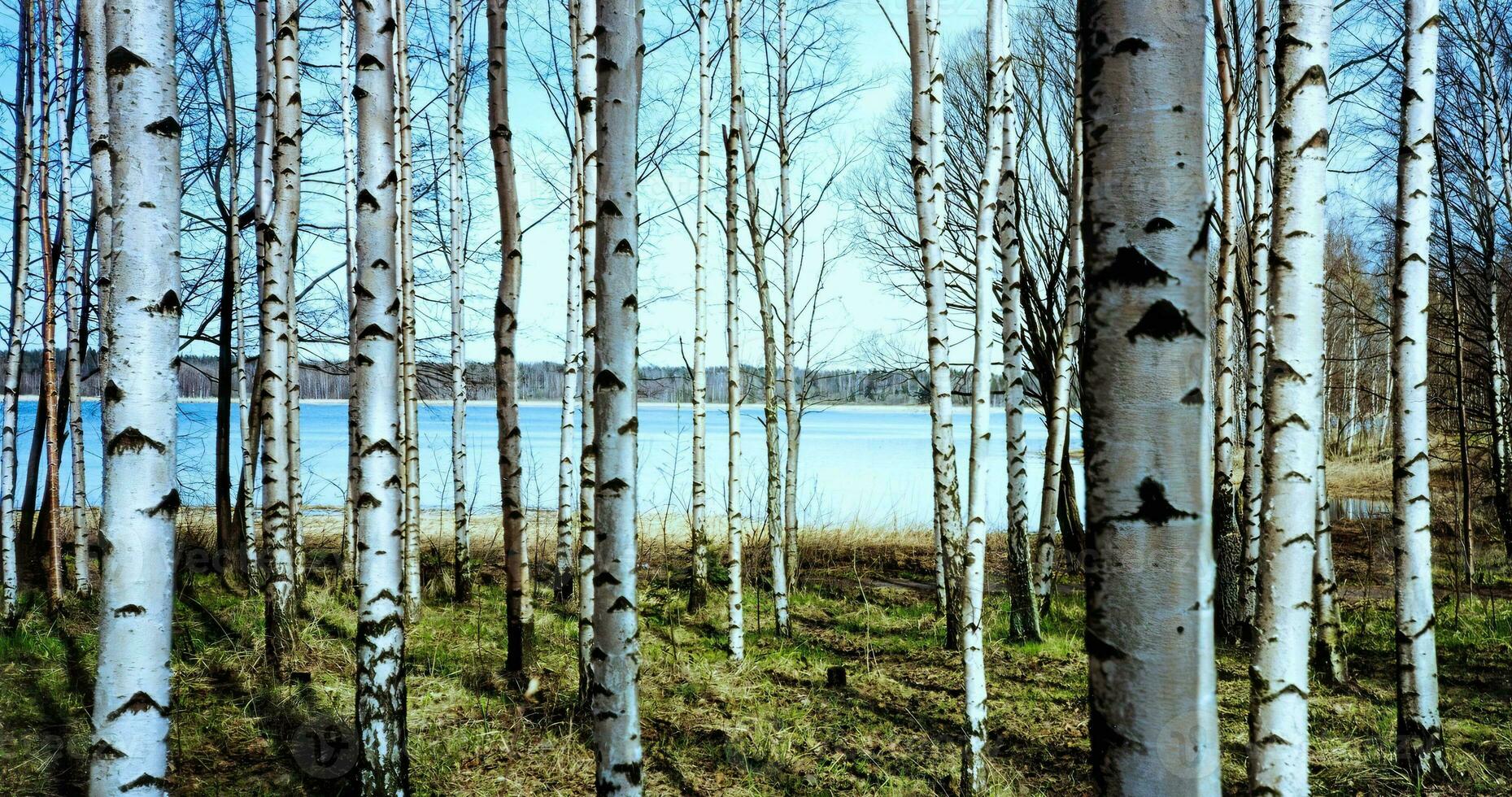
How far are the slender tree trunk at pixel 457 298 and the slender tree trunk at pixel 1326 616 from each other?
6007 mm

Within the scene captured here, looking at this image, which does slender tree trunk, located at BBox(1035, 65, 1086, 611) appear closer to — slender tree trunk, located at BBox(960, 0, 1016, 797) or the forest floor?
the forest floor

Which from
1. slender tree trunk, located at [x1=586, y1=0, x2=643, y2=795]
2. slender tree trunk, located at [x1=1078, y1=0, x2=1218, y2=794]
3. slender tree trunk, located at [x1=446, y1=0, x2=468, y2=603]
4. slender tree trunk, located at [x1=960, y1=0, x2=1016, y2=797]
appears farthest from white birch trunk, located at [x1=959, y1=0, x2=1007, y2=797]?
slender tree trunk, located at [x1=446, y1=0, x2=468, y2=603]

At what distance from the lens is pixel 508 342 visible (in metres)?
5.30

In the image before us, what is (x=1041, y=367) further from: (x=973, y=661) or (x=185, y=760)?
(x=185, y=760)

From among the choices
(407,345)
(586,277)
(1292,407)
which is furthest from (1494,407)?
(407,345)

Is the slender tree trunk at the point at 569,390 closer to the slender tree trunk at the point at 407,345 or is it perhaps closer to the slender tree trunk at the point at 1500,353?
the slender tree trunk at the point at 407,345

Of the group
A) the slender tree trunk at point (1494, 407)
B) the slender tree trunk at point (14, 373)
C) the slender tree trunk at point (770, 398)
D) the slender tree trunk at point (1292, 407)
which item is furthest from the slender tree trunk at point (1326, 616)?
Answer: the slender tree trunk at point (14, 373)

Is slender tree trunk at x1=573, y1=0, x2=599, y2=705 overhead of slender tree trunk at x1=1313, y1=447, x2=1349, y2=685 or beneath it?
overhead

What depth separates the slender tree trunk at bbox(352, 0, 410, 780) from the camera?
10.3 ft

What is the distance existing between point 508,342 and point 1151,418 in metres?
4.74

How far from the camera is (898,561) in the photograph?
1106 cm

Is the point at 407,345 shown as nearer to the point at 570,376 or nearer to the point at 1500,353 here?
the point at 570,376

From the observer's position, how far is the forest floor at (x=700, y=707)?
3.79 meters

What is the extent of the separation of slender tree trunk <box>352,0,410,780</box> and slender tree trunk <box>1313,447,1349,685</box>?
559 centimetres
